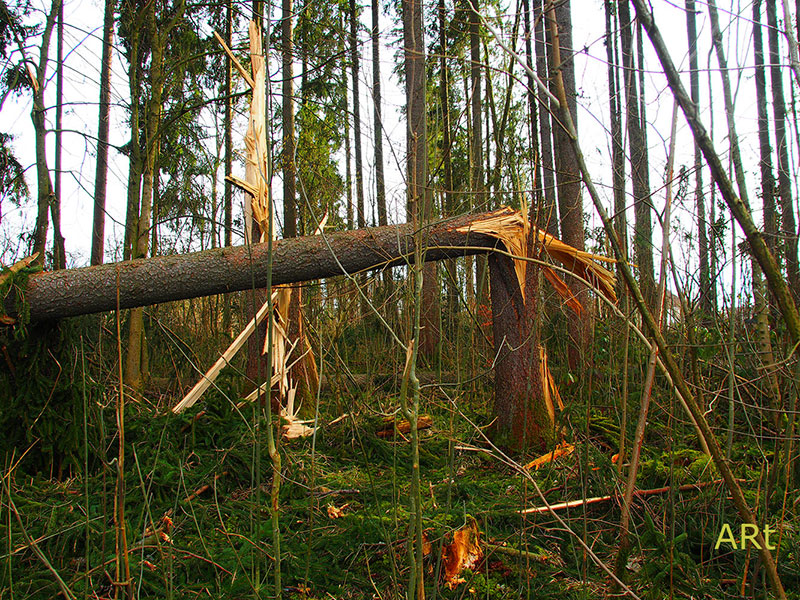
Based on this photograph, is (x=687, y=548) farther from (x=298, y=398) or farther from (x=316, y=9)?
(x=316, y=9)

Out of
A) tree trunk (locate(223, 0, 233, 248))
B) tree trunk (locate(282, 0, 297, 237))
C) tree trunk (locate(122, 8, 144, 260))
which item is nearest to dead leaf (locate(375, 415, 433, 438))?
tree trunk (locate(282, 0, 297, 237))

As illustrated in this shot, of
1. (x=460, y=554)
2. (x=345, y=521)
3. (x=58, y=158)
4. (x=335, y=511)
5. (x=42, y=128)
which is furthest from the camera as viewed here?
(x=58, y=158)

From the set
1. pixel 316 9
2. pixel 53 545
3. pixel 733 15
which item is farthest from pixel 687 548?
pixel 316 9

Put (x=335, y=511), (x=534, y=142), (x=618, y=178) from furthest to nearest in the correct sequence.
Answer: (x=618, y=178) → (x=335, y=511) → (x=534, y=142)

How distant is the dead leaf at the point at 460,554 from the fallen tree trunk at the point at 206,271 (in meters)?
1.76

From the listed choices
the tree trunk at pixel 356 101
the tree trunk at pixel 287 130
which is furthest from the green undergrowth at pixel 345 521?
the tree trunk at pixel 287 130

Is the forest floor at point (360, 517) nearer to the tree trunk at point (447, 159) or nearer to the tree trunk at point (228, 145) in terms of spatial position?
the tree trunk at point (447, 159)

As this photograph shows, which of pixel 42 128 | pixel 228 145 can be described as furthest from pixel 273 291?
pixel 228 145

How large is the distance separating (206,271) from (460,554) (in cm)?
254

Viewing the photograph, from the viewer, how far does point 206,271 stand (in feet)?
12.3

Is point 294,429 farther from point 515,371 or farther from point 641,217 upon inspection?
point 641,217

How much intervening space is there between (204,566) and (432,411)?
287cm

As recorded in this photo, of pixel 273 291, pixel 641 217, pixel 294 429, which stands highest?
pixel 641 217

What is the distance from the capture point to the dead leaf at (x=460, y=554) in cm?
230
